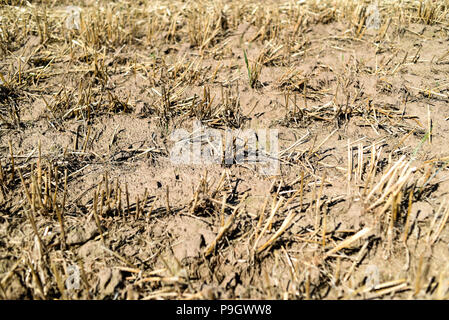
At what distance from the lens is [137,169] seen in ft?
8.48

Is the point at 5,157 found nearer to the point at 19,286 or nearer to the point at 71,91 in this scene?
the point at 71,91

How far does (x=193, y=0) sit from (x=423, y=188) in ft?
10.6

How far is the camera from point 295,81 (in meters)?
3.19

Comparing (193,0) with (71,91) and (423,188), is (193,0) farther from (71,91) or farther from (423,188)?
(423,188)

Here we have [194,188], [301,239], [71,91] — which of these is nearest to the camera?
[301,239]

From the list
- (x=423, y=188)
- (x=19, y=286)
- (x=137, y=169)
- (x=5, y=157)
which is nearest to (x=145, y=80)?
(x=137, y=169)

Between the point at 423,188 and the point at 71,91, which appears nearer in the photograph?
the point at 423,188

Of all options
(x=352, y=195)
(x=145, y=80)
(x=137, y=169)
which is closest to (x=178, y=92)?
(x=145, y=80)

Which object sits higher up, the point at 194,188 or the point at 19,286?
the point at 194,188

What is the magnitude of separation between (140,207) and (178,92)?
1205 millimetres

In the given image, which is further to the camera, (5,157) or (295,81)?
(295,81)
